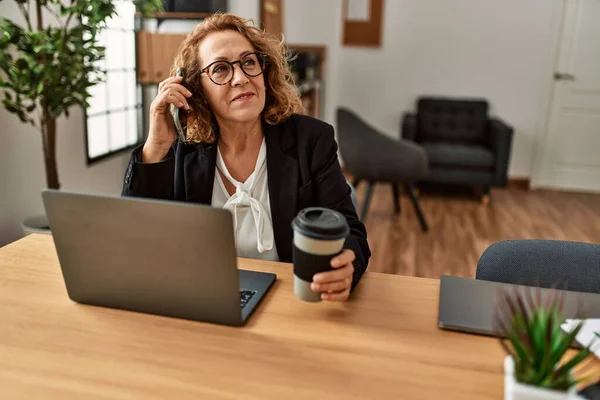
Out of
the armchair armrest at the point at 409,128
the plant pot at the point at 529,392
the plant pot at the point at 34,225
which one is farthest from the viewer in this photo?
the armchair armrest at the point at 409,128

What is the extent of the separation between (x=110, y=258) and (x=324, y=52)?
4.91 metres

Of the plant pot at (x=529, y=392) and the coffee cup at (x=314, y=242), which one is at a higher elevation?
the coffee cup at (x=314, y=242)

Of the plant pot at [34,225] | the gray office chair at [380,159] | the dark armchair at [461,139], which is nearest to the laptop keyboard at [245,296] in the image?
the plant pot at [34,225]

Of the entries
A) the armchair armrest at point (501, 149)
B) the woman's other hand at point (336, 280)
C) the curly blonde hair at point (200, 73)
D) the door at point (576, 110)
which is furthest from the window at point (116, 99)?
the door at point (576, 110)

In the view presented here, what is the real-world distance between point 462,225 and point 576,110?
6.57 feet

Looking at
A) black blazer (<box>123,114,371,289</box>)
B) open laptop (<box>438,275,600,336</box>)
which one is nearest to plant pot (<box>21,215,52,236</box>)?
black blazer (<box>123,114,371,289</box>)

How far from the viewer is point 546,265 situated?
134 centimetres

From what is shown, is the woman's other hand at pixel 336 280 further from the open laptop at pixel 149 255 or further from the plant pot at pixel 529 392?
the plant pot at pixel 529 392

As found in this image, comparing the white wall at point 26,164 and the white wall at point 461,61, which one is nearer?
the white wall at point 26,164

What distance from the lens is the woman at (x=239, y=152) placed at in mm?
1438

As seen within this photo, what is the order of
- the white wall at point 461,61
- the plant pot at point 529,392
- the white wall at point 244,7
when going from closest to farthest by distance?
the plant pot at point 529,392 → the white wall at point 244,7 → the white wall at point 461,61

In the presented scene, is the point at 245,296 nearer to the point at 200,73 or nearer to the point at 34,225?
the point at 200,73

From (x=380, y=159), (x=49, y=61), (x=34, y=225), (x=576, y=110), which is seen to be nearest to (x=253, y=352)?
(x=49, y=61)

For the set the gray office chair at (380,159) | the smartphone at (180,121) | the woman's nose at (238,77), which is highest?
the woman's nose at (238,77)
